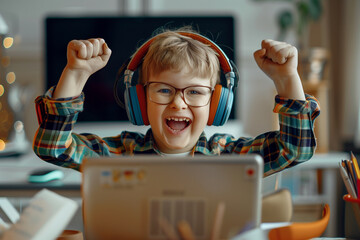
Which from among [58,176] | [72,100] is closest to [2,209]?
[72,100]

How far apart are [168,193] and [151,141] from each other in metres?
0.41

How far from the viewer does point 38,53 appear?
9.35ft

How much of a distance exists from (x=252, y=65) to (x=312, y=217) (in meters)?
1.07

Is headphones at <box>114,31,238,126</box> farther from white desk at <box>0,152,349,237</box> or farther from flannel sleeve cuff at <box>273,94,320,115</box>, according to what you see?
white desk at <box>0,152,349,237</box>

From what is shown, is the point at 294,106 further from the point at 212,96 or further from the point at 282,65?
the point at 212,96

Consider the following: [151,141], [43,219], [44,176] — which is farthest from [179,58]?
[44,176]

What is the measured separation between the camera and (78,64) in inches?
34.2

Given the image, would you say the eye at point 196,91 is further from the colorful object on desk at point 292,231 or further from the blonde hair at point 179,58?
the colorful object on desk at point 292,231

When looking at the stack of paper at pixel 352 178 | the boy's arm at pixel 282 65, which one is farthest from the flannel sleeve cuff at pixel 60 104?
the stack of paper at pixel 352 178

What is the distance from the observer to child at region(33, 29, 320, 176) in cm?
89

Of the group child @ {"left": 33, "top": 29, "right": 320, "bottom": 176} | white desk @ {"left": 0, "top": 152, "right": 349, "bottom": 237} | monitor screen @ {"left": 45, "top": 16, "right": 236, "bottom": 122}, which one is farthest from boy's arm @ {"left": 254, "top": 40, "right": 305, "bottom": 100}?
monitor screen @ {"left": 45, "top": 16, "right": 236, "bottom": 122}

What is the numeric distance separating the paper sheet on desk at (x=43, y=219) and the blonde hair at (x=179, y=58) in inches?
16.7

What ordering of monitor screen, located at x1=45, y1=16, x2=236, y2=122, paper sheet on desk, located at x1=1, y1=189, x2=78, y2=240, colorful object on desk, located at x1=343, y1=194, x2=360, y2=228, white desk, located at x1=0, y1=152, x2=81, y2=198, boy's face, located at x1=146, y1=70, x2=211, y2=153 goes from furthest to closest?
1. monitor screen, located at x1=45, y1=16, x2=236, y2=122
2. white desk, located at x1=0, y1=152, x2=81, y2=198
3. boy's face, located at x1=146, y1=70, x2=211, y2=153
4. colorful object on desk, located at x1=343, y1=194, x2=360, y2=228
5. paper sheet on desk, located at x1=1, y1=189, x2=78, y2=240

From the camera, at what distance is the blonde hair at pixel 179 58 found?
98 centimetres
